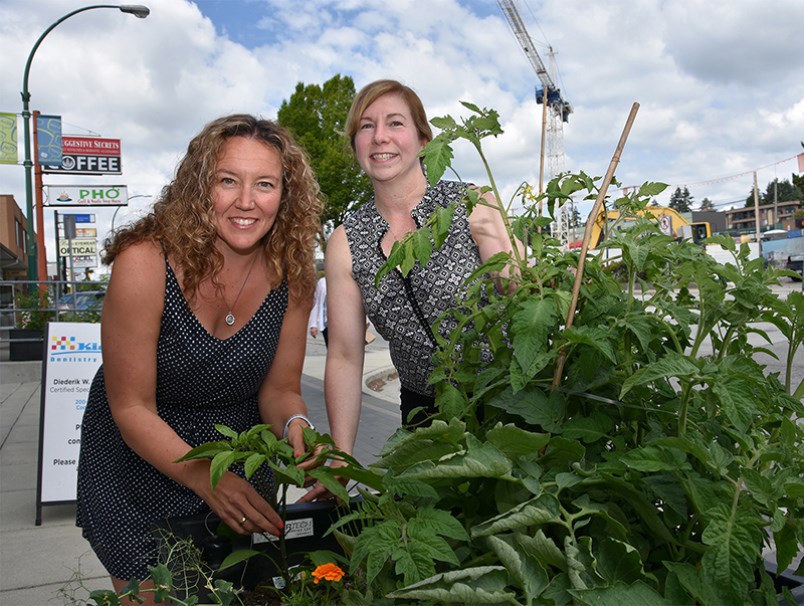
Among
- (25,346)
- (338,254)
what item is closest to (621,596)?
(338,254)

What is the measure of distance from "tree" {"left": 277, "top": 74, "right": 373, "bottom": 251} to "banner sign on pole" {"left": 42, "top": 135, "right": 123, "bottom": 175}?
7.83 metres

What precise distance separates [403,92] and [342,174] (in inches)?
1263

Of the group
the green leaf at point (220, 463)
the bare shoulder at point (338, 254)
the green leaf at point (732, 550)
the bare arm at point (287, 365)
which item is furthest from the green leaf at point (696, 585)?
the bare shoulder at point (338, 254)

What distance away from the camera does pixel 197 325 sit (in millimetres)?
1821

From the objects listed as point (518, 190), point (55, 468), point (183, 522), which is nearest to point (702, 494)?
point (518, 190)

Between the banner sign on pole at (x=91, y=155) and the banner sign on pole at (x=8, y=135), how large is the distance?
12364mm

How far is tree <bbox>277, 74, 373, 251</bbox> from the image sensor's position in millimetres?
33531

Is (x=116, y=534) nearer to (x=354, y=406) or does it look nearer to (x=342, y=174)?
(x=354, y=406)

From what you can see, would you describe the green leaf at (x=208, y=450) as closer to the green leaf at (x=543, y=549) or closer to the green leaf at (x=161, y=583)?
the green leaf at (x=161, y=583)

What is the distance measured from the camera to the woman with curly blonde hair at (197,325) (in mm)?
1726

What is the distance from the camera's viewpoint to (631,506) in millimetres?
1026

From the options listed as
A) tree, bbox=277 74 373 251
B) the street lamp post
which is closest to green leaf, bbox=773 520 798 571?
the street lamp post

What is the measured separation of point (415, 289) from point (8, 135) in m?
16.7

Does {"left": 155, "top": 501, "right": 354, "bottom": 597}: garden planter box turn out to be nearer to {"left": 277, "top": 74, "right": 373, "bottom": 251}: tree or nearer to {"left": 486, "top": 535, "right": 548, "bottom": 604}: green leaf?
{"left": 486, "top": 535, "right": 548, "bottom": 604}: green leaf
